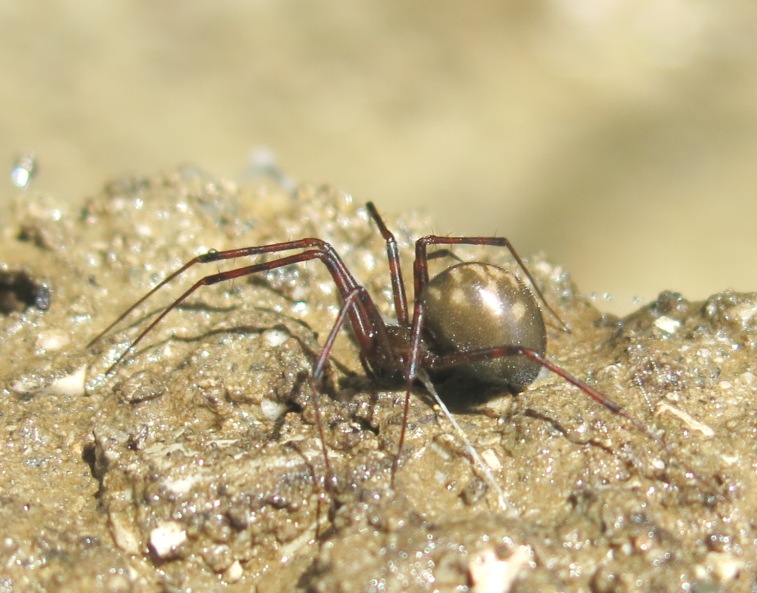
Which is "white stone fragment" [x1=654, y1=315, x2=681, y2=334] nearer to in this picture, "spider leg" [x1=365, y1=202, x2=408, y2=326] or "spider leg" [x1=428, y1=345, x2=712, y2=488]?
"spider leg" [x1=428, y1=345, x2=712, y2=488]

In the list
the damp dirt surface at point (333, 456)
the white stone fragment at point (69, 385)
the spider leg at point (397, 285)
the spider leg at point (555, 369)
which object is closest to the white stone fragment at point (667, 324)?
the damp dirt surface at point (333, 456)

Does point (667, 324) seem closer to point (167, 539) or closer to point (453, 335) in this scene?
point (453, 335)

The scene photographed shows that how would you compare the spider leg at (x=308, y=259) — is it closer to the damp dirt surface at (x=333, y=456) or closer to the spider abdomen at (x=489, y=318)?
the damp dirt surface at (x=333, y=456)

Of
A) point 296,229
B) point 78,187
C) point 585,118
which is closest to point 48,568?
point 296,229

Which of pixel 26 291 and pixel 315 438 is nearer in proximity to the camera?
pixel 315 438

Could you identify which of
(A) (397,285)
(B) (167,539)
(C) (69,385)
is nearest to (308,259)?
(A) (397,285)

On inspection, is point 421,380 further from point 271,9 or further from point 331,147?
point 271,9

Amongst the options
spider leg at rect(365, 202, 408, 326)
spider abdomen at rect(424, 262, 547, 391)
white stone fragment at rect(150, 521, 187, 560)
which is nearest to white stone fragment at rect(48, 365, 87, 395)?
white stone fragment at rect(150, 521, 187, 560)
